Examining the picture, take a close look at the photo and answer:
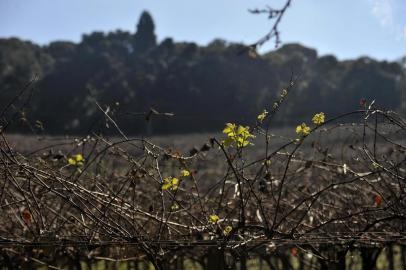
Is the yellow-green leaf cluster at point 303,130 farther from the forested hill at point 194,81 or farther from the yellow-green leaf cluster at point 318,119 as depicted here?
the forested hill at point 194,81

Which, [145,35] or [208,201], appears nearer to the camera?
[208,201]

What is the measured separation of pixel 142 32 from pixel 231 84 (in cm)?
1374

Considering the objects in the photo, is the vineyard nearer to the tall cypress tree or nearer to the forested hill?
the forested hill

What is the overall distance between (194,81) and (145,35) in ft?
39.6

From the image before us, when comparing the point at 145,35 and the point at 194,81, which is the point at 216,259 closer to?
the point at 194,81

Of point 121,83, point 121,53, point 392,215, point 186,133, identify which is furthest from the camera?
point 121,53

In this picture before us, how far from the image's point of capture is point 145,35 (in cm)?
4941

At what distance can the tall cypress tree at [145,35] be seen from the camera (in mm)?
48469

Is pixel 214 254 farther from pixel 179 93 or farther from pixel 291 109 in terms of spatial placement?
pixel 179 93

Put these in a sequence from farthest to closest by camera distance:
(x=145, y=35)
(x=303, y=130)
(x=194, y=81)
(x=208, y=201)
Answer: (x=145, y=35) < (x=194, y=81) < (x=208, y=201) < (x=303, y=130)

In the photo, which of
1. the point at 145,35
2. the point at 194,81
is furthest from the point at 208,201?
the point at 145,35

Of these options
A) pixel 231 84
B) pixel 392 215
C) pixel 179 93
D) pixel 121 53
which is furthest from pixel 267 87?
pixel 392 215

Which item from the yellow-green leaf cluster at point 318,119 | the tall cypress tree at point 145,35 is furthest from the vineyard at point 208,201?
the tall cypress tree at point 145,35

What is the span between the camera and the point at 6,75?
114 ft
